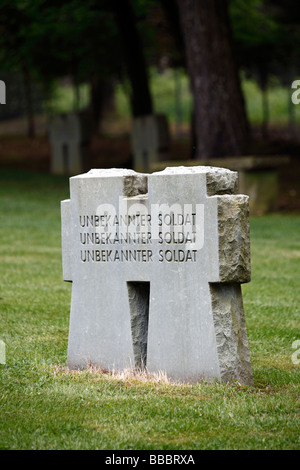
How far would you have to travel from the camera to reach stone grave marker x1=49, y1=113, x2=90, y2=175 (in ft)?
92.9

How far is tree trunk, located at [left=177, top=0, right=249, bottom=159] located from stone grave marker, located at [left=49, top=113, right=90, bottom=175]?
9.84 meters

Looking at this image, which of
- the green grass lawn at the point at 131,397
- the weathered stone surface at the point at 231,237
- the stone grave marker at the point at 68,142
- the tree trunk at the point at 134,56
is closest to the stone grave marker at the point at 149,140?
the tree trunk at the point at 134,56

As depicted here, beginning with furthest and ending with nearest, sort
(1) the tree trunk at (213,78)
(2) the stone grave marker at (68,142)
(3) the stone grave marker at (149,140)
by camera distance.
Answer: (2) the stone grave marker at (68,142), (3) the stone grave marker at (149,140), (1) the tree trunk at (213,78)

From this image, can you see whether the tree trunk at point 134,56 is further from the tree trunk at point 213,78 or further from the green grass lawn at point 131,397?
the green grass lawn at point 131,397

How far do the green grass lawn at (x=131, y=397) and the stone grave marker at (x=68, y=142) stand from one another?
18.0m

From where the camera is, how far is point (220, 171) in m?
6.32

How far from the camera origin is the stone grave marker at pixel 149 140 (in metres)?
25.3

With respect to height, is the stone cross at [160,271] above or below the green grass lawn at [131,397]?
above

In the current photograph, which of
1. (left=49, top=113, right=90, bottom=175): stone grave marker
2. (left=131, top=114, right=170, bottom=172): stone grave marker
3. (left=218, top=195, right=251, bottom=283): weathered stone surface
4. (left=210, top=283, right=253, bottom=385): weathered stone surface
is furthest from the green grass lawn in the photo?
(left=49, top=113, right=90, bottom=175): stone grave marker

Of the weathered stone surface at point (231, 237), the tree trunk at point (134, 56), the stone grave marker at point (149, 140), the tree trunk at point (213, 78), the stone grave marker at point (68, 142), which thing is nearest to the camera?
the weathered stone surface at point (231, 237)

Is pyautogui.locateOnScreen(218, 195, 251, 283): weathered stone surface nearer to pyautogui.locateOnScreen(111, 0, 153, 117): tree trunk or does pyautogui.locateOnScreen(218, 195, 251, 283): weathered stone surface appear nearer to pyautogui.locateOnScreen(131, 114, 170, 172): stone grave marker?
pyautogui.locateOnScreen(111, 0, 153, 117): tree trunk
